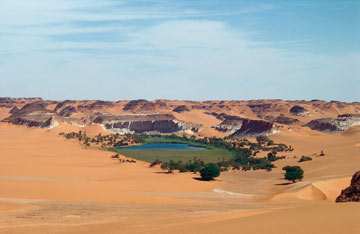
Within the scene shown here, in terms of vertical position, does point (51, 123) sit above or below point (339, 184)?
above

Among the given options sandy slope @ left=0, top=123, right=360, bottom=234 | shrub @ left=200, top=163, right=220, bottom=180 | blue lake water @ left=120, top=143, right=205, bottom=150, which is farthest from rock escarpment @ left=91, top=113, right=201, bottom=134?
shrub @ left=200, top=163, right=220, bottom=180

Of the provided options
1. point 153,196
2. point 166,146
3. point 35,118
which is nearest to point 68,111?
point 35,118

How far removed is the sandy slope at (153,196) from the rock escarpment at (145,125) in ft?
160

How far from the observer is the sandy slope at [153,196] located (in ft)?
53.0

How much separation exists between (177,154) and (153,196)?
45.2 metres

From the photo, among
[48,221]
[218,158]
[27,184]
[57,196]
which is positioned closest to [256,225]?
[48,221]

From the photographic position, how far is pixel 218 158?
2926 inches

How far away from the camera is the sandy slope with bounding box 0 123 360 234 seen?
16.1 meters

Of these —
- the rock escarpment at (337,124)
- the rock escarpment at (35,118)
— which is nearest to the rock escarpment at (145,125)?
the rock escarpment at (35,118)

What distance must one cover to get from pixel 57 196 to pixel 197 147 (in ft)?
217

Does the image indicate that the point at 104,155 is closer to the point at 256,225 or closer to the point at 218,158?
the point at 218,158

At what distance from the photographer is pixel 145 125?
448 ft

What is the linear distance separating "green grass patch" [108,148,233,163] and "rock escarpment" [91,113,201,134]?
4481 centimetres

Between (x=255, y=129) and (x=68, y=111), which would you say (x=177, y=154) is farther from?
(x=68, y=111)
